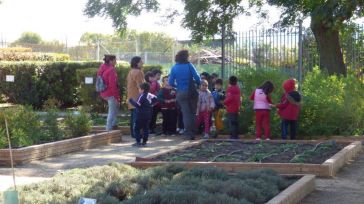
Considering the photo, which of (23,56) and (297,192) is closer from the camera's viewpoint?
(297,192)

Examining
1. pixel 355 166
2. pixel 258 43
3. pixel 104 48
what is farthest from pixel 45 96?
pixel 104 48

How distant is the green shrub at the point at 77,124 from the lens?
1439cm

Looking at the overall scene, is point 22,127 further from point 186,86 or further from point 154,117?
point 154,117

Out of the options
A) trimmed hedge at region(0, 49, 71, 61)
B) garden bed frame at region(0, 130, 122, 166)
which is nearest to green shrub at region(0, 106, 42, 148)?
garden bed frame at region(0, 130, 122, 166)

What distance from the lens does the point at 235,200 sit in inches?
279

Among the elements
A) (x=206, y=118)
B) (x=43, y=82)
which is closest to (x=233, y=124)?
(x=206, y=118)

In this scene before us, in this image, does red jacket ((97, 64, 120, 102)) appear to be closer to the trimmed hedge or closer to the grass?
the grass

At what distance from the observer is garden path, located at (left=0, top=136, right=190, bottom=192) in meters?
10.5

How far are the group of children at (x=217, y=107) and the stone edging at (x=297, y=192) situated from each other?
4.99 metres

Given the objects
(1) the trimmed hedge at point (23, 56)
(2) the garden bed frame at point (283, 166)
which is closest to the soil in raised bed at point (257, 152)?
(2) the garden bed frame at point (283, 166)

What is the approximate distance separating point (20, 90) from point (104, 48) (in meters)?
18.1

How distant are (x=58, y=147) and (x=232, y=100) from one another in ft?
12.4

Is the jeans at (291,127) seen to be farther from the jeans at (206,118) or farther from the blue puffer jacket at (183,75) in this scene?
the blue puffer jacket at (183,75)

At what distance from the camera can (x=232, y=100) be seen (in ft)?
48.1
